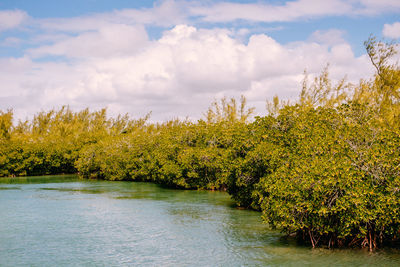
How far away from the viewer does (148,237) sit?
15.2 metres

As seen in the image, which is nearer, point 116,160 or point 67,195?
point 67,195

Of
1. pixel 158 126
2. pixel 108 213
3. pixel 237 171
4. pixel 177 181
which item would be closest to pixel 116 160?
pixel 177 181

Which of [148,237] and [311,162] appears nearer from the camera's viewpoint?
[311,162]

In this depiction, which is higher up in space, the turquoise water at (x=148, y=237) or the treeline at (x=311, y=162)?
the treeline at (x=311, y=162)

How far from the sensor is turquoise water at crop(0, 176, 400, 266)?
1213 centimetres

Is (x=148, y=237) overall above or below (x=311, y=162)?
below

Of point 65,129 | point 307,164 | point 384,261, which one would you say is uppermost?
point 65,129

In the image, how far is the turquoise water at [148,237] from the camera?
39.8 feet

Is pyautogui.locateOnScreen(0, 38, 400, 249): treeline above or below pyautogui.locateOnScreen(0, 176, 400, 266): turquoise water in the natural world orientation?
above

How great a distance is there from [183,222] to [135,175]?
2045cm

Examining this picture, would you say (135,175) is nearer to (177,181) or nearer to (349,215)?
(177,181)

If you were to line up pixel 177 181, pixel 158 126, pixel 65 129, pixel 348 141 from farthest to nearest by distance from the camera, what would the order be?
pixel 158 126 → pixel 65 129 → pixel 177 181 → pixel 348 141

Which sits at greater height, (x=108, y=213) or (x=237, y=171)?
(x=237, y=171)

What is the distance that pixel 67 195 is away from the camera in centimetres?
2756
